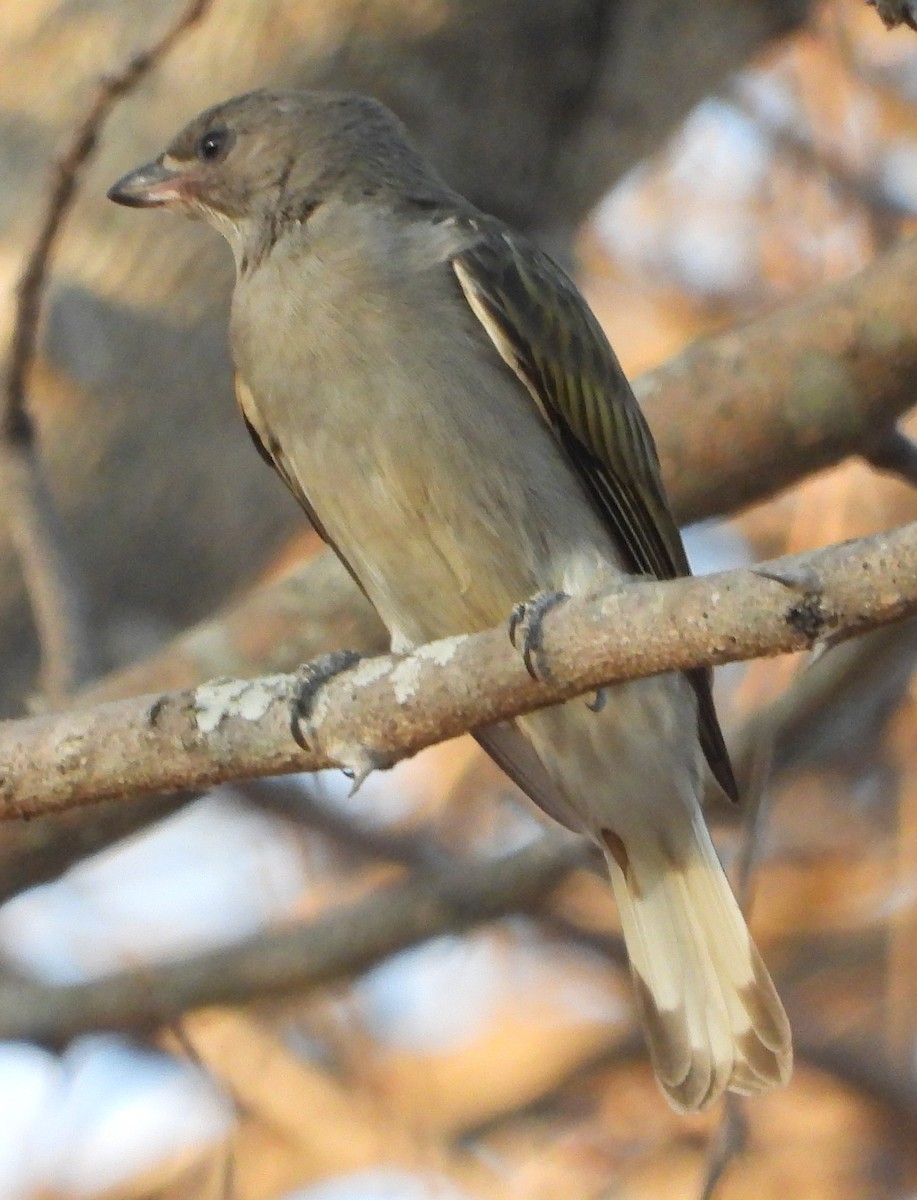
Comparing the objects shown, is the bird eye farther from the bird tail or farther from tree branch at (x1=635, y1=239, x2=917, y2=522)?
the bird tail

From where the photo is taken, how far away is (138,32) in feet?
13.9

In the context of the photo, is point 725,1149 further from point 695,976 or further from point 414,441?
point 414,441

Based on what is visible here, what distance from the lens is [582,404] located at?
3908mm

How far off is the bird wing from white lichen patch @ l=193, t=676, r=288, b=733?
115cm

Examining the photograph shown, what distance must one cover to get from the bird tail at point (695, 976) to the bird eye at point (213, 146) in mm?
1846

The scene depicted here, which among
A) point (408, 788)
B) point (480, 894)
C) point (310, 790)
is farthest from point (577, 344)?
point (408, 788)

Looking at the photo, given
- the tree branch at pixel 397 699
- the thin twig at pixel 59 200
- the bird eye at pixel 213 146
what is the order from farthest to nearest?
the bird eye at pixel 213 146
the thin twig at pixel 59 200
the tree branch at pixel 397 699

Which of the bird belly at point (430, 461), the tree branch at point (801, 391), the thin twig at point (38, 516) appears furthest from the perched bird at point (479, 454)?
the thin twig at point (38, 516)

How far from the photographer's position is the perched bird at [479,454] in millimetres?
3711

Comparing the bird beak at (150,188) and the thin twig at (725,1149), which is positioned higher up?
the bird beak at (150,188)

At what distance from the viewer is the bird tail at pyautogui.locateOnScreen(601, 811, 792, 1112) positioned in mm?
3871

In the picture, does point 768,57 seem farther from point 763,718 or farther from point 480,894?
point 480,894

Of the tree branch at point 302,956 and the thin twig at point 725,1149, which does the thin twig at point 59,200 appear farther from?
the thin twig at point 725,1149

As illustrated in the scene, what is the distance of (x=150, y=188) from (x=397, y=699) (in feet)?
6.09
